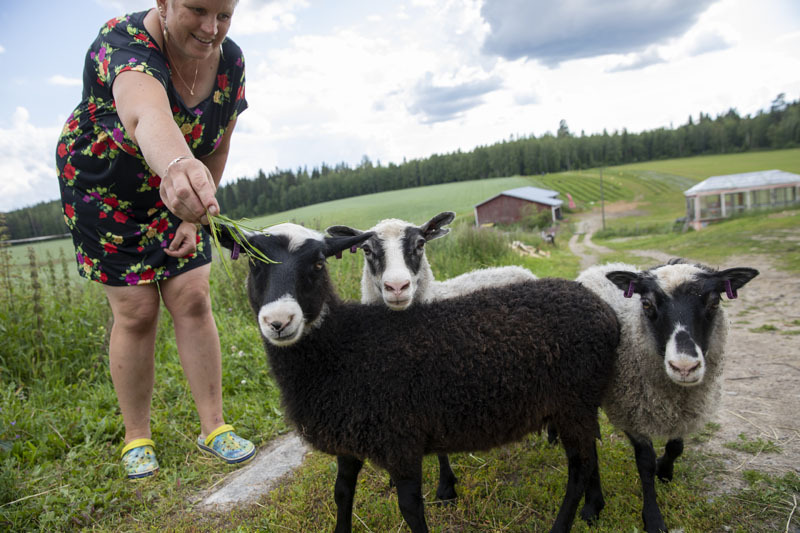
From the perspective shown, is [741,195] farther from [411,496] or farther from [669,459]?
[411,496]

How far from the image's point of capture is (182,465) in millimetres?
4094

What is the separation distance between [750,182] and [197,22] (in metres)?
51.6

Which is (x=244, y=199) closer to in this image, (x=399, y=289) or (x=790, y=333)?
(x=399, y=289)

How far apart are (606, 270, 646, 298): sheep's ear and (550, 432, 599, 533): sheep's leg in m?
1.23

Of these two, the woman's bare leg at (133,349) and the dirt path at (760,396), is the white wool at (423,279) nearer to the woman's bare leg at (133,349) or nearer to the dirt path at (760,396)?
the woman's bare leg at (133,349)

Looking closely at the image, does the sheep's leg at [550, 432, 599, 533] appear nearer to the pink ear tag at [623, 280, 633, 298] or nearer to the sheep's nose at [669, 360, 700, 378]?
the sheep's nose at [669, 360, 700, 378]

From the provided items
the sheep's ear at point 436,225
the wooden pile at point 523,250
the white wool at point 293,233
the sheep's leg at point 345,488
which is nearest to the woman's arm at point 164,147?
the white wool at point 293,233

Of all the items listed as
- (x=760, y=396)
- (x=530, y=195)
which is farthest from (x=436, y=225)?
(x=530, y=195)

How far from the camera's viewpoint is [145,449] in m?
3.99

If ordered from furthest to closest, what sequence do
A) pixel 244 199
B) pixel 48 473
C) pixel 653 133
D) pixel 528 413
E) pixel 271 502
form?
1. pixel 653 133
2. pixel 244 199
3. pixel 48 473
4. pixel 271 502
5. pixel 528 413

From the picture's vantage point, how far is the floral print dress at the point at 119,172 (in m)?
3.08

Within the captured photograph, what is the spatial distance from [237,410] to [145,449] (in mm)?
1058

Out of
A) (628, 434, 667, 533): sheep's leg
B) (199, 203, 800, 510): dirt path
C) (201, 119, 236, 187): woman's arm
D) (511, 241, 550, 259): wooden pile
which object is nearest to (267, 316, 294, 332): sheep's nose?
(201, 119, 236, 187): woman's arm

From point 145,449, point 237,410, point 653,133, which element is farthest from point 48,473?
point 653,133
